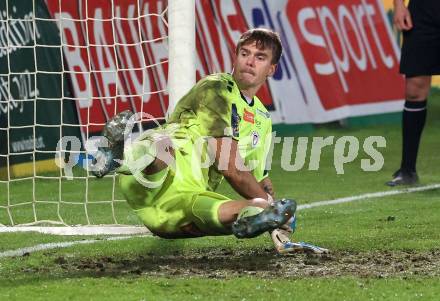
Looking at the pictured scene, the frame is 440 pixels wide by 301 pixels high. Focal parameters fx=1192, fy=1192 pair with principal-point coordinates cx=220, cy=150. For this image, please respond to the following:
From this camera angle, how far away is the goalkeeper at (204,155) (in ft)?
18.3

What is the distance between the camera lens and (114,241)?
22.3ft

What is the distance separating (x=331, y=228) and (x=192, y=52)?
136cm

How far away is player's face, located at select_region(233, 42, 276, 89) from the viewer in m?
5.96

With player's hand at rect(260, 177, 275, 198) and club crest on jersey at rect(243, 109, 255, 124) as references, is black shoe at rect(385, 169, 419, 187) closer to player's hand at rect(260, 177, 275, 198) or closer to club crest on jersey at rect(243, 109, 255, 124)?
player's hand at rect(260, 177, 275, 198)

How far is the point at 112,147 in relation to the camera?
585 cm

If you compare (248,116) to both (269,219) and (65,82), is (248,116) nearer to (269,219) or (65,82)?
(269,219)

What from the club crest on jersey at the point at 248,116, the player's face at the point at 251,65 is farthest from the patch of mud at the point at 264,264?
the player's face at the point at 251,65

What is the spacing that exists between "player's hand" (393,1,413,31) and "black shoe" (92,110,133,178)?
13.0ft

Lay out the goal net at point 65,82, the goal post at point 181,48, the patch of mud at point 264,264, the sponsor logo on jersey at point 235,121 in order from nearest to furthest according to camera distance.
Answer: the patch of mud at point 264,264, the sponsor logo on jersey at point 235,121, the goal post at point 181,48, the goal net at point 65,82

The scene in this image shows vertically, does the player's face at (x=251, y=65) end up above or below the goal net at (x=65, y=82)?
above

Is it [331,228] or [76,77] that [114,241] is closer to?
[331,228]

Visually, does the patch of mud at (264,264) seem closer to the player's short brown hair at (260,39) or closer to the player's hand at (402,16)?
the player's short brown hair at (260,39)

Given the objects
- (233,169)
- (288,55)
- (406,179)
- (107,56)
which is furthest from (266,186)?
(288,55)

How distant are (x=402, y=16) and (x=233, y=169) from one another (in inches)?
156
